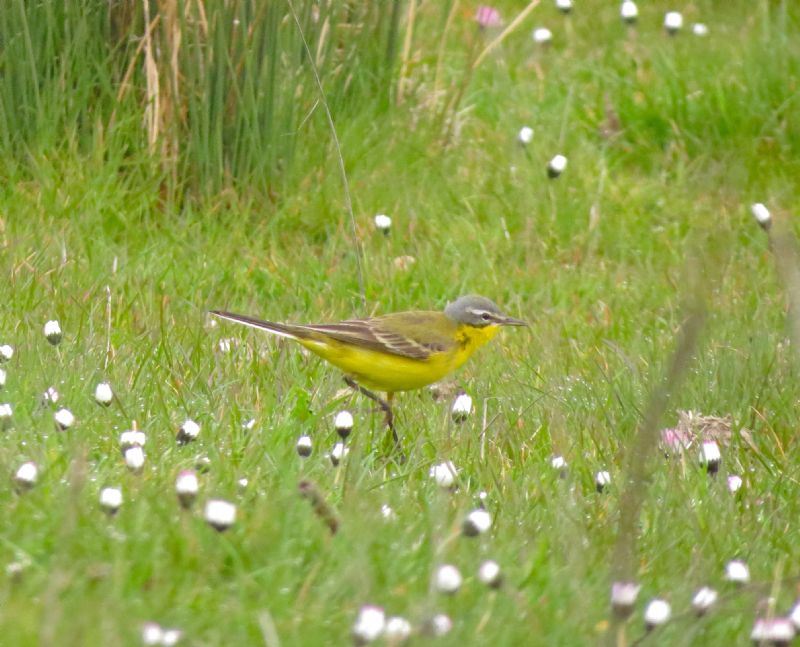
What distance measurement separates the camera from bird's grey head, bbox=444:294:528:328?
595cm

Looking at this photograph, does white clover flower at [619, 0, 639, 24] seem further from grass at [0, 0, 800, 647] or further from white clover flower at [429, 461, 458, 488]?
white clover flower at [429, 461, 458, 488]

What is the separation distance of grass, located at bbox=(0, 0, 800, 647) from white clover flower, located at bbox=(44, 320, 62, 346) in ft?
0.30

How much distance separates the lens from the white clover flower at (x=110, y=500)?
3.52m

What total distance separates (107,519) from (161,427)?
1.09 meters

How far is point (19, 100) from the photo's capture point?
23.3ft

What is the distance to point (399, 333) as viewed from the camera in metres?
5.68

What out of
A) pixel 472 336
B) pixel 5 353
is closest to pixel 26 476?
pixel 5 353

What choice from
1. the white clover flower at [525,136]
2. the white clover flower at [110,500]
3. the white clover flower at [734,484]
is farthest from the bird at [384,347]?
the white clover flower at [525,136]

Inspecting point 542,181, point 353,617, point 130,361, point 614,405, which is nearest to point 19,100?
point 130,361

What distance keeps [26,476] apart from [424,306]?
3651mm

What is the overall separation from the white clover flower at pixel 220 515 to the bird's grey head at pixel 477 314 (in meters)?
2.64

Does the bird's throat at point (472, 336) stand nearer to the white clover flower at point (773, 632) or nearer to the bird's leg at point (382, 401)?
the bird's leg at point (382, 401)

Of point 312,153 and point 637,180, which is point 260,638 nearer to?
point 312,153

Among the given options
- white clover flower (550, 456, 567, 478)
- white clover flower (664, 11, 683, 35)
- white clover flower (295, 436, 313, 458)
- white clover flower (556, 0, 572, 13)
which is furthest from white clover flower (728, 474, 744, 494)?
white clover flower (556, 0, 572, 13)
